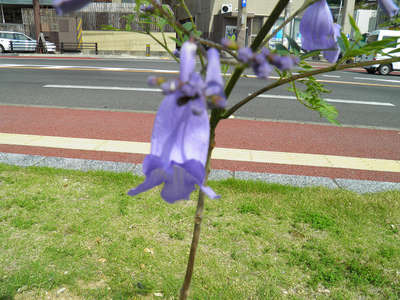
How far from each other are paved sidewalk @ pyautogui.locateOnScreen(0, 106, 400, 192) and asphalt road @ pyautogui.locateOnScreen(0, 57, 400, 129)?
811 mm

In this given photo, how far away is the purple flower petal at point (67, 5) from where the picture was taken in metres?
0.53

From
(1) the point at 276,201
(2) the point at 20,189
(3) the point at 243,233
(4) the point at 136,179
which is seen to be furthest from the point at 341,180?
(2) the point at 20,189

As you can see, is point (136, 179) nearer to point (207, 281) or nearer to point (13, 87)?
point (207, 281)

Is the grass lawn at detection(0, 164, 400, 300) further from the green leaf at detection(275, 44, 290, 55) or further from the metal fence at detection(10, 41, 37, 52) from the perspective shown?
the metal fence at detection(10, 41, 37, 52)

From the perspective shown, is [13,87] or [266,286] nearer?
[266,286]

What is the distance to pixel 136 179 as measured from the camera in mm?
4316

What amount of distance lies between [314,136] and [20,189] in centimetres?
533

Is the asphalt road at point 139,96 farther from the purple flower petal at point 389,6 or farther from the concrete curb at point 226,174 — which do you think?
the purple flower petal at point 389,6

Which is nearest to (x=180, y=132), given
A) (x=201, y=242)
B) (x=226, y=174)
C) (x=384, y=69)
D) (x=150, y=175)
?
(x=150, y=175)

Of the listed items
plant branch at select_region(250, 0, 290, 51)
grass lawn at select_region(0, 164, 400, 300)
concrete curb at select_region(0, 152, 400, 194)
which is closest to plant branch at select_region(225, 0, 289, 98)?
plant branch at select_region(250, 0, 290, 51)

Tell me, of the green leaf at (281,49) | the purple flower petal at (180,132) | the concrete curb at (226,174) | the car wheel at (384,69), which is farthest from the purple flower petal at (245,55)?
the car wheel at (384,69)

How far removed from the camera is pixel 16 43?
2314cm

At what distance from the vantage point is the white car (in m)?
22.9

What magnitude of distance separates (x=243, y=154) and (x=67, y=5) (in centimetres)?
519
